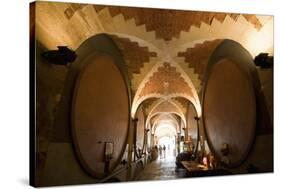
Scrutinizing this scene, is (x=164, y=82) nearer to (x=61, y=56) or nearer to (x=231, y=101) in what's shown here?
(x=231, y=101)

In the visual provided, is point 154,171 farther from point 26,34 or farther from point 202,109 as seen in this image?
point 26,34

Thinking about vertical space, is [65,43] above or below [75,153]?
above

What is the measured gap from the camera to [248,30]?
7.76 meters

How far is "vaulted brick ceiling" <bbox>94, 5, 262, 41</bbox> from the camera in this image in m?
7.06

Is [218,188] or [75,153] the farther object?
[218,188]

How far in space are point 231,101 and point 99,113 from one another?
2.03 meters

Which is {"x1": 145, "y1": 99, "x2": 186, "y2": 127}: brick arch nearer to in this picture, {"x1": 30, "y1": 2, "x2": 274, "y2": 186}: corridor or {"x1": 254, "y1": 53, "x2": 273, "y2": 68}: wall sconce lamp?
{"x1": 30, "y1": 2, "x2": 274, "y2": 186}: corridor

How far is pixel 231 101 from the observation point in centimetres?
773

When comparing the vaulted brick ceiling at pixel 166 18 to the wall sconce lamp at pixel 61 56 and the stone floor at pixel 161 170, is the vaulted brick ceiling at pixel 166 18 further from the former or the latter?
the stone floor at pixel 161 170

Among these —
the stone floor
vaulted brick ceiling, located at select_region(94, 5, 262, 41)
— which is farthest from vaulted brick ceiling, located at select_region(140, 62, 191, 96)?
the stone floor

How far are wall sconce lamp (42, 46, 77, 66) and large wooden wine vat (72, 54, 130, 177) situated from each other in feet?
0.85

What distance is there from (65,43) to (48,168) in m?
1.54
